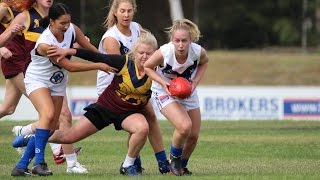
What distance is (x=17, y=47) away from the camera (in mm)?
13375

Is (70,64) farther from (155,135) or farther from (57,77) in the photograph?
(155,135)

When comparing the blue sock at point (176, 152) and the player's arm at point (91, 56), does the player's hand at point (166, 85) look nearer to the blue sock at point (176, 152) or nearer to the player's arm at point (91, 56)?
the player's arm at point (91, 56)

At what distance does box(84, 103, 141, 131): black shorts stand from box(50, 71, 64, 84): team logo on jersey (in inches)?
18.8

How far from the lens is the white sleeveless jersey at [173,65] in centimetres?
1088

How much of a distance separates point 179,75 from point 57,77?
1.40 metres

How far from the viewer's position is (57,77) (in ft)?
36.3

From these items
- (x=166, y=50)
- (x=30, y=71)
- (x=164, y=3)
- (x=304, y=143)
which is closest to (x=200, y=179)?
(x=166, y=50)

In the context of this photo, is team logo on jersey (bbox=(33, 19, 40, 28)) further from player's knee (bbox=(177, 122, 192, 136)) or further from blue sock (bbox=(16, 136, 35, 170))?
player's knee (bbox=(177, 122, 192, 136))

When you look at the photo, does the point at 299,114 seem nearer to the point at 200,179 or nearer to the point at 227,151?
the point at 227,151

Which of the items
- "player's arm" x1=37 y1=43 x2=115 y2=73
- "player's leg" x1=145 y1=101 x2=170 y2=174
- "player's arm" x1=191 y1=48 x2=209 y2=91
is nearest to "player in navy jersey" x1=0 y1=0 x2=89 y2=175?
"player's arm" x1=37 y1=43 x2=115 y2=73

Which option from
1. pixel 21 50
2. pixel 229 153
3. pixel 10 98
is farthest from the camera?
pixel 229 153

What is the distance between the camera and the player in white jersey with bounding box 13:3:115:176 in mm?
10742

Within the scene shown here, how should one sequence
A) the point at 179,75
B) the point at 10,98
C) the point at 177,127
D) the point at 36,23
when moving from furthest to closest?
the point at 10,98
the point at 36,23
the point at 179,75
the point at 177,127

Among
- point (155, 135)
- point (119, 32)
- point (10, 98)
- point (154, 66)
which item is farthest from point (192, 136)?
point (10, 98)
